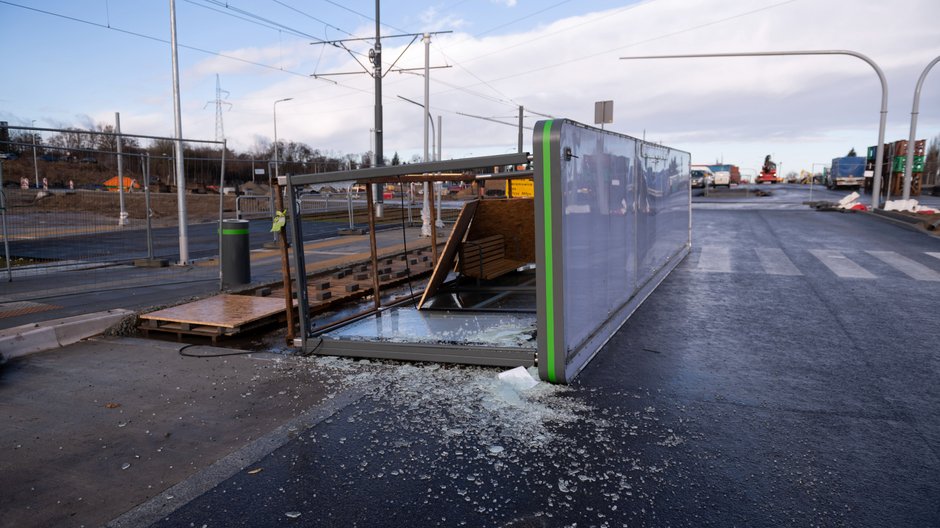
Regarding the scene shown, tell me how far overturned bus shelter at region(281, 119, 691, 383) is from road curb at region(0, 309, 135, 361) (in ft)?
8.07

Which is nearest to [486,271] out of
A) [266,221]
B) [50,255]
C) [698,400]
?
[698,400]

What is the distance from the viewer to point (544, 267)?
5227 millimetres

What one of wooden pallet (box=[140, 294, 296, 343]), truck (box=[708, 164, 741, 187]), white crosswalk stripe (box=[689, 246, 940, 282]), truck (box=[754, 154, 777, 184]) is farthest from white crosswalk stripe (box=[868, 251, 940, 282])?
truck (box=[754, 154, 777, 184])

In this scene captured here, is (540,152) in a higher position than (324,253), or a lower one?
higher

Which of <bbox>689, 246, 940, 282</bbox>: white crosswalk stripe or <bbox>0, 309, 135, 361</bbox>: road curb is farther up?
<bbox>689, 246, 940, 282</bbox>: white crosswalk stripe

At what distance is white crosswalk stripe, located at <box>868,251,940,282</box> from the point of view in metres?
10.4

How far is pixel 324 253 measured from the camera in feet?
49.2

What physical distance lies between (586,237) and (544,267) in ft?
2.93

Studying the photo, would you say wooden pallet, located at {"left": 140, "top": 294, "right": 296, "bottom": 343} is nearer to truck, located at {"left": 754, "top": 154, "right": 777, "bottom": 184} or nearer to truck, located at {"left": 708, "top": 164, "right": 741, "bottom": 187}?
truck, located at {"left": 708, "top": 164, "right": 741, "bottom": 187}

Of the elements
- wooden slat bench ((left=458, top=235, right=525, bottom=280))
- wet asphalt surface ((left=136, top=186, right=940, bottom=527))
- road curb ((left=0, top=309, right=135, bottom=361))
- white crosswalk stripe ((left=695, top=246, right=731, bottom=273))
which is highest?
wooden slat bench ((left=458, top=235, right=525, bottom=280))

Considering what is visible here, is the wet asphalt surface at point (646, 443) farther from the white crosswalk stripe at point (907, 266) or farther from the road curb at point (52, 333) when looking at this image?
the white crosswalk stripe at point (907, 266)

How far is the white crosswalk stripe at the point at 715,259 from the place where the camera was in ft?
38.7

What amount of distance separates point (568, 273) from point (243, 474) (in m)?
3.04

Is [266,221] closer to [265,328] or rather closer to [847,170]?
[265,328]
